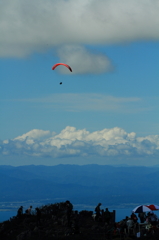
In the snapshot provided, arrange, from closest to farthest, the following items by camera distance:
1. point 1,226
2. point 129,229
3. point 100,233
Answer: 1. point 129,229
2. point 100,233
3. point 1,226

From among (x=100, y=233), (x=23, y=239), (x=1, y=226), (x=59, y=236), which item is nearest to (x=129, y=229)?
(x=100, y=233)

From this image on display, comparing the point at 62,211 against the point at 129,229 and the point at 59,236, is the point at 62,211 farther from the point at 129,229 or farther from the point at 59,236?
the point at 129,229

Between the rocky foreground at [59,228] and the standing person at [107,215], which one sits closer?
the rocky foreground at [59,228]

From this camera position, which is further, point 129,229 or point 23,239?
point 23,239

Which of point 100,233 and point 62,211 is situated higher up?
point 62,211

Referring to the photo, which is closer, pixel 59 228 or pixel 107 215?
pixel 107 215

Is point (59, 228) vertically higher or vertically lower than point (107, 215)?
lower

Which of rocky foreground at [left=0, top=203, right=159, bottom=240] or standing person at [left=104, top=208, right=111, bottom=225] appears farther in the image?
standing person at [left=104, top=208, right=111, bottom=225]

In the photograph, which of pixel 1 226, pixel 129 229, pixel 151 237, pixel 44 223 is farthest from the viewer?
pixel 1 226
